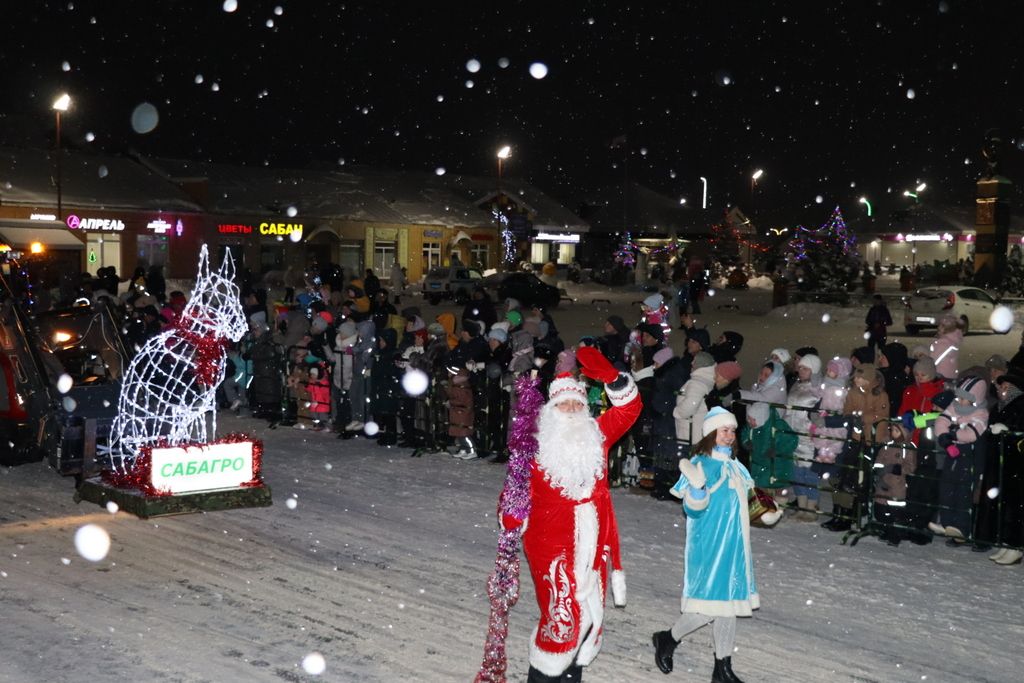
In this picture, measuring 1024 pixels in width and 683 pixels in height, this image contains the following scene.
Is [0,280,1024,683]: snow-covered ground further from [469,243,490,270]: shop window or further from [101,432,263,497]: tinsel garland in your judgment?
[469,243,490,270]: shop window

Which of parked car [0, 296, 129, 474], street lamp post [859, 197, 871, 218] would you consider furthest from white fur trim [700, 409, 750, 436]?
street lamp post [859, 197, 871, 218]

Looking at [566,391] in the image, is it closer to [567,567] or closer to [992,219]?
[567,567]

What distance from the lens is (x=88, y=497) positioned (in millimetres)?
10641

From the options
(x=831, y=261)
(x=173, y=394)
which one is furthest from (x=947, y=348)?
(x=831, y=261)

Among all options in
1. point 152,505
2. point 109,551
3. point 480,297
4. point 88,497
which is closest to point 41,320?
point 88,497

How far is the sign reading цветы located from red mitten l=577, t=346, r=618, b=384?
546 cm

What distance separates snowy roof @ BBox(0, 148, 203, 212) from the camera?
41750mm

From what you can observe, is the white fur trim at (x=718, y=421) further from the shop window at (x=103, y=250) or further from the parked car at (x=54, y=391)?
the shop window at (x=103, y=250)

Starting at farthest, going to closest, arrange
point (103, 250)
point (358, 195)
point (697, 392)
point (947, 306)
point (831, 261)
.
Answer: point (358, 195) → point (103, 250) → point (831, 261) → point (947, 306) → point (697, 392)

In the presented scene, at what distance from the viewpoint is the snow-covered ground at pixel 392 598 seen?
6352 mm

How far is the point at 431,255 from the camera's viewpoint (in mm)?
58812

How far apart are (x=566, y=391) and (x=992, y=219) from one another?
116 feet

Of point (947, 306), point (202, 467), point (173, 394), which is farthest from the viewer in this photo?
point (947, 306)

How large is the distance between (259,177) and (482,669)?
5465 cm
